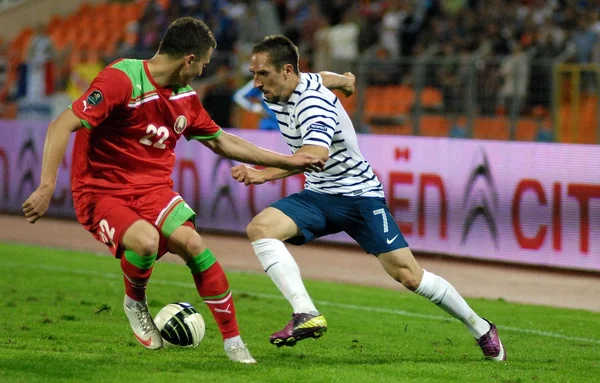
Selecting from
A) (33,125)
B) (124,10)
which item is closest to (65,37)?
(124,10)

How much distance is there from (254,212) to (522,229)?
4.69m

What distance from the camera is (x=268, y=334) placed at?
8.77 meters

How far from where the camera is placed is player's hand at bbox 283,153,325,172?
266 inches

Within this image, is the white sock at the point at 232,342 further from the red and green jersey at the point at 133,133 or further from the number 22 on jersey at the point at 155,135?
the number 22 on jersey at the point at 155,135

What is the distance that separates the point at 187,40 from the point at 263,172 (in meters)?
1.01

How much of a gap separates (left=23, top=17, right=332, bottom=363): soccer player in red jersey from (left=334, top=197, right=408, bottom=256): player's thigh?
2.53 feet

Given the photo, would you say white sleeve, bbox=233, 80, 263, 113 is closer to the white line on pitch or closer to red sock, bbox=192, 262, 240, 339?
the white line on pitch

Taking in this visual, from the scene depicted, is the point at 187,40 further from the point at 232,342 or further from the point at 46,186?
the point at 232,342

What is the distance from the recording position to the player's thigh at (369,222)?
7.43 metres

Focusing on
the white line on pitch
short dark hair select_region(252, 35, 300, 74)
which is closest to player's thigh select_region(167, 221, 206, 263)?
Answer: short dark hair select_region(252, 35, 300, 74)

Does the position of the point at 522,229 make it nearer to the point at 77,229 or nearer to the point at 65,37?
the point at 77,229

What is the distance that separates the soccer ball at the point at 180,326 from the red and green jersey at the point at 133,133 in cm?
91

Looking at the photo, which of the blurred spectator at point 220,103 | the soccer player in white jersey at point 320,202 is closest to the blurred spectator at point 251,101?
the blurred spectator at point 220,103

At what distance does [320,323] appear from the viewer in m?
6.77
